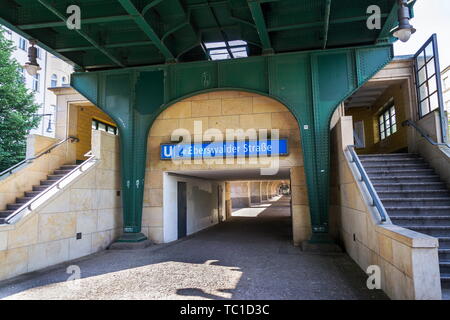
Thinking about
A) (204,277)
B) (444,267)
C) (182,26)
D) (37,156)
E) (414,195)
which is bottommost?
(204,277)

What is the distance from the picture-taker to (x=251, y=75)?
9609 mm

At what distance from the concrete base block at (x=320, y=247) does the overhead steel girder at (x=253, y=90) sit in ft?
0.76

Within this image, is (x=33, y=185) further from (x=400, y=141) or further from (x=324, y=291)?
(x=400, y=141)

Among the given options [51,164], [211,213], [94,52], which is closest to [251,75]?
[94,52]

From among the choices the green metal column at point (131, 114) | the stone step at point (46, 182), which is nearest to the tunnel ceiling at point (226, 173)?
the green metal column at point (131, 114)

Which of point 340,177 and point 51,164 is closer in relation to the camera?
point 340,177

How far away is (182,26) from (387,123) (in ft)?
32.9

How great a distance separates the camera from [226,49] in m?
10.8

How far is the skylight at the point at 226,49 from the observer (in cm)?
1052

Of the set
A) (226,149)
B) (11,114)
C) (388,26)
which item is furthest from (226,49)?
(11,114)

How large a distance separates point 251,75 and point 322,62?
2.26 m

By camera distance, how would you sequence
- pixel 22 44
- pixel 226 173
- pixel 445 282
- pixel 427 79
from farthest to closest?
pixel 22 44 → pixel 226 173 → pixel 427 79 → pixel 445 282

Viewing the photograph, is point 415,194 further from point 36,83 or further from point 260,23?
point 36,83

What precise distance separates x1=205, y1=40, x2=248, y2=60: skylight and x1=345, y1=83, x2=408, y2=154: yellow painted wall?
610 cm
